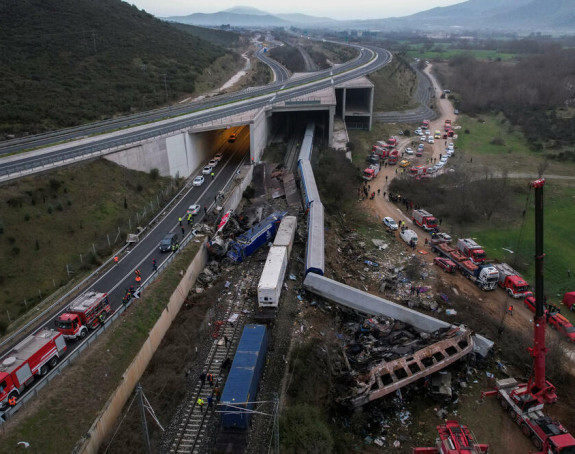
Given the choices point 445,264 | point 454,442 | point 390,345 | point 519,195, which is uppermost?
point 454,442

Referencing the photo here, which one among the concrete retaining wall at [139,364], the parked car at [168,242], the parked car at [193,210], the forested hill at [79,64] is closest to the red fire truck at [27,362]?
the concrete retaining wall at [139,364]

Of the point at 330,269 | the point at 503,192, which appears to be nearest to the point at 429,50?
the point at 503,192

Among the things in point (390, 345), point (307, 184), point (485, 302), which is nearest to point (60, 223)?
point (307, 184)

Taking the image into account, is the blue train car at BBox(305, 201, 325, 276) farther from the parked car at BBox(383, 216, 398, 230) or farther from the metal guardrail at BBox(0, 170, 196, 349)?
the metal guardrail at BBox(0, 170, 196, 349)

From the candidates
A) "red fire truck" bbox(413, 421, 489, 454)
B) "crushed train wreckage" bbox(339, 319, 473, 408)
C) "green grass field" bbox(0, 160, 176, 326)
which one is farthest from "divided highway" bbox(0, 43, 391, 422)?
"red fire truck" bbox(413, 421, 489, 454)

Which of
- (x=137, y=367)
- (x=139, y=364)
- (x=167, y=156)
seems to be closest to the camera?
(x=137, y=367)

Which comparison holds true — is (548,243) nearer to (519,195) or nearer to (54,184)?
(519,195)
